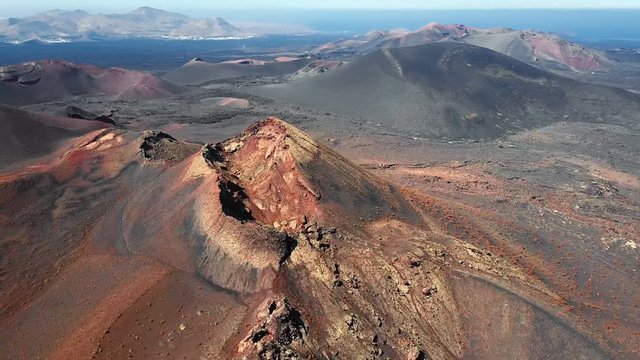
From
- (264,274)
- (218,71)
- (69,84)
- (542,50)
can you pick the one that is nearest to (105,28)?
(218,71)

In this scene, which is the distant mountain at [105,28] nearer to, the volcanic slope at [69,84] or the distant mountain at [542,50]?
the volcanic slope at [69,84]

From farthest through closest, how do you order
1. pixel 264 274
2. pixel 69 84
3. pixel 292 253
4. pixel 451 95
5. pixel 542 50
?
pixel 542 50
pixel 69 84
pixel 451 95
pixel 292 253
pixel 264 274

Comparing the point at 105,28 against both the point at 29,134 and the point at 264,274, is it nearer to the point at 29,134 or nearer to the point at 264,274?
the point at 29,134

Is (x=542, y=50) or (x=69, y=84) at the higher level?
(x=542, y=50)

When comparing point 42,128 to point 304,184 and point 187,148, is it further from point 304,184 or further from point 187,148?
point 304,184

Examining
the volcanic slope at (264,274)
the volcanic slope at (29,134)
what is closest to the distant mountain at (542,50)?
the volcanic slope at (29,134)

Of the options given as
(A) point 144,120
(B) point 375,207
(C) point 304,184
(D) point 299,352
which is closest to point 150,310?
(D) point 299,352
